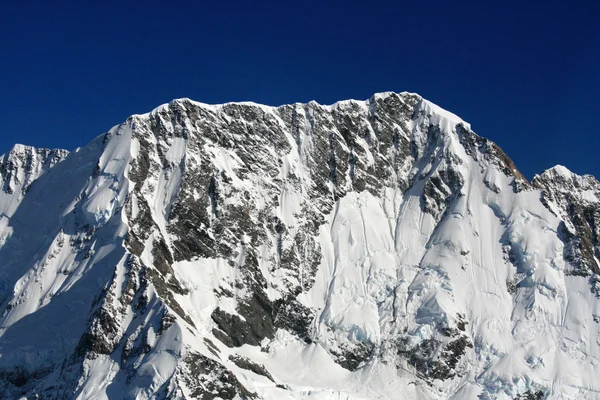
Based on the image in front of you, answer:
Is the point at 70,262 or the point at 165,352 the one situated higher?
the point at 70,262

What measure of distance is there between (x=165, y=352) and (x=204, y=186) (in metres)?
56.1

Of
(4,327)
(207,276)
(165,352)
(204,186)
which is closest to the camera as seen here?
(165,352)

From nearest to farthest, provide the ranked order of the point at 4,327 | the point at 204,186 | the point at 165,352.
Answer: the point at 165,352, the point at 4,327, the point at 204,186

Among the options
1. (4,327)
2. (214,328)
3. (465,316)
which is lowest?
(4,327)

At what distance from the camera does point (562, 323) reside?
18950 centimetres

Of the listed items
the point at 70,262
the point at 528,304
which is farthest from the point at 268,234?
the point at 528,304

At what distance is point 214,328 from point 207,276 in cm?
1341

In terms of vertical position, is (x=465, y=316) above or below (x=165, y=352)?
above

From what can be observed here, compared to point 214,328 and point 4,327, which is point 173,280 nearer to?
point 214,328

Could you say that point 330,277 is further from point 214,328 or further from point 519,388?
point 519,388

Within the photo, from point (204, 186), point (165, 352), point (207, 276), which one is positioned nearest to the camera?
point (165, 352)

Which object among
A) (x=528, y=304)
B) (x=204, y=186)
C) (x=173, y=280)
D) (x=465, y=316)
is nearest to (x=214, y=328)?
(x=173, y=280)

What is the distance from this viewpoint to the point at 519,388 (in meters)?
176

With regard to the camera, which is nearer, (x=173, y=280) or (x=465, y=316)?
(x=173, y=280)
